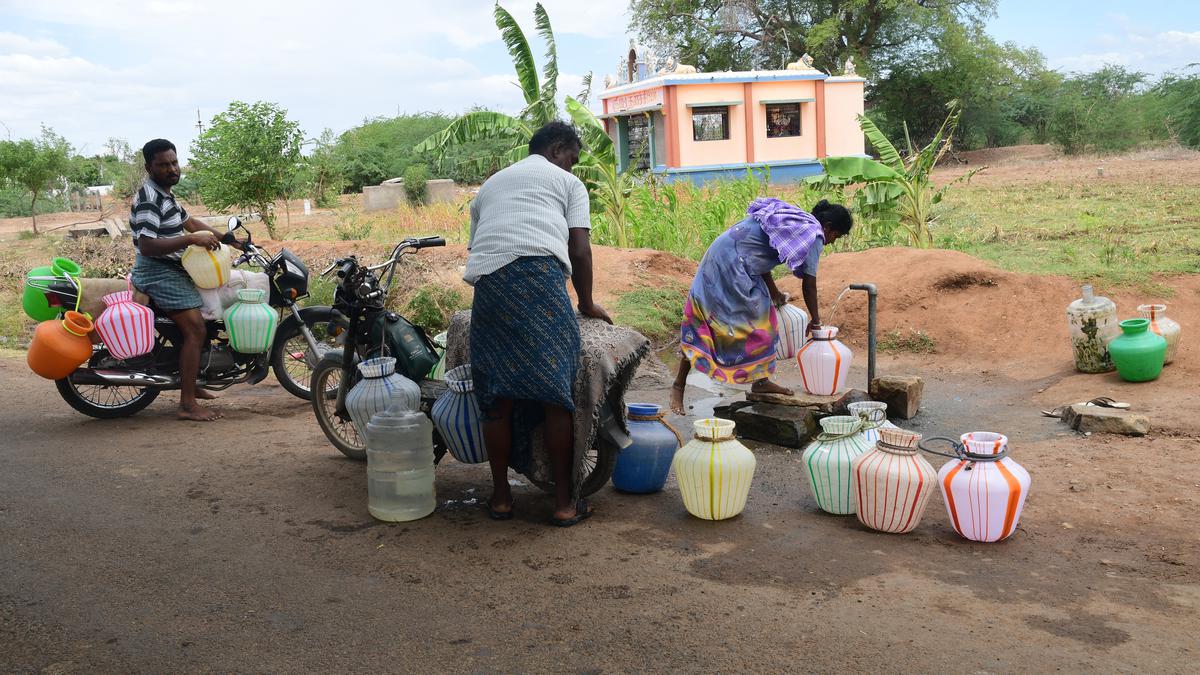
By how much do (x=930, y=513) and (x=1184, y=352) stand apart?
12.0 ft

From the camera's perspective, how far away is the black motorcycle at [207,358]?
20.7 feet

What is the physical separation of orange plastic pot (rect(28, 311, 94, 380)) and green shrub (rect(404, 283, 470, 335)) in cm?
366

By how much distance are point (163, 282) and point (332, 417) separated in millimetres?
1492

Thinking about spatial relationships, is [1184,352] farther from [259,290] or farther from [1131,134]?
[1131,134]

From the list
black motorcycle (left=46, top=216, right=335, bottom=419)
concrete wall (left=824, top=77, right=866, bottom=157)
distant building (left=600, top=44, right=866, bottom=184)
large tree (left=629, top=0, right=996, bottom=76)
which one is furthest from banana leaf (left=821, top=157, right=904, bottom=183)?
large tree (left=629, top=0, right=996, bottom=76)

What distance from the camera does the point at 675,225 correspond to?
43.5 feet

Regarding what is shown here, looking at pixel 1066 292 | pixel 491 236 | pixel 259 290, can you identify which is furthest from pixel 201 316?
pixel 1066 292

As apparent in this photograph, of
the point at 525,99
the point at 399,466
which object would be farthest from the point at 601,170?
the point at 399,466

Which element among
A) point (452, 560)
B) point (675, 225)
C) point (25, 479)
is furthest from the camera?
point (675, 225)

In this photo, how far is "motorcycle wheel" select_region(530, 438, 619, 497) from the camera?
4.66 meters

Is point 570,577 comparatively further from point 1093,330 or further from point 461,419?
point 1093,330

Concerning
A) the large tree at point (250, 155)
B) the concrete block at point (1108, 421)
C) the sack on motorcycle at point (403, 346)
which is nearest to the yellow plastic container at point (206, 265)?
the sack on motorcycle at point (403, 346)

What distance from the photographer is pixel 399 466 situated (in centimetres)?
461

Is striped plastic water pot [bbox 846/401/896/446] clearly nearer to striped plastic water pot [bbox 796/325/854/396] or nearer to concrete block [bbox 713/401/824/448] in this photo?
concrete block [bbox 713/401/824/448]
